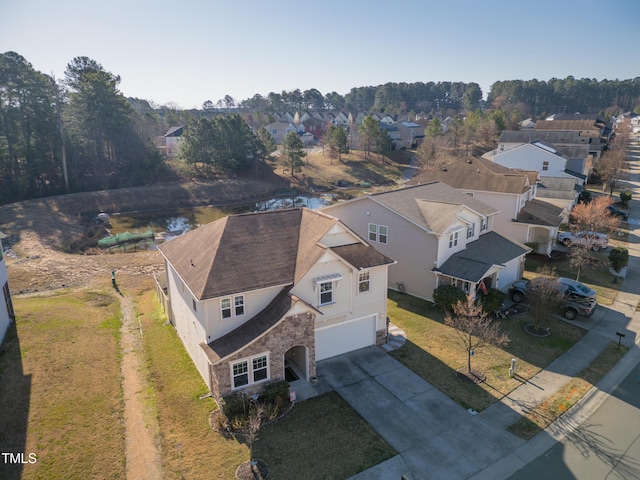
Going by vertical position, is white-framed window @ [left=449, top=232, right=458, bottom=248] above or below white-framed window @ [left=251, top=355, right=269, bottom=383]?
above

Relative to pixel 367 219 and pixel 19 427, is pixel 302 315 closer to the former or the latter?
pixel 19 427

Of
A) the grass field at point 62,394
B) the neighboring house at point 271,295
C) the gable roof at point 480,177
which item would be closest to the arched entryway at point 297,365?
the neighboring house at point 271,295

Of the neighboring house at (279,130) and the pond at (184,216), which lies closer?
the pond at (184,216)

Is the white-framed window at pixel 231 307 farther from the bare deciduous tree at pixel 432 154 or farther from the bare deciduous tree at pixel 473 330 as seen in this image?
the bare deciduous tree at pixel 432 154

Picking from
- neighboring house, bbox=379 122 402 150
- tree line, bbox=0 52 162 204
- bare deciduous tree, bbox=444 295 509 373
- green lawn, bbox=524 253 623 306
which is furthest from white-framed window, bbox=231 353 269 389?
neighboring house, bbox=379 122 402 150

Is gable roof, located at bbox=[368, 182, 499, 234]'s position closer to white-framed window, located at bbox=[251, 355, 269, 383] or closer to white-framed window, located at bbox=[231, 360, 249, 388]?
white-framed window, located at bbox=[251, 355, 269, 383]

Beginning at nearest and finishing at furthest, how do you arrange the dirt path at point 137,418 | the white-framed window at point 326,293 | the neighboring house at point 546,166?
1. the dirt path at point 137,418
2. the white-framed window at point 326,293
3. the neighboring house at point 546,166

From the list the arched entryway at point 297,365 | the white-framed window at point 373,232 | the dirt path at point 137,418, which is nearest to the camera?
the dirt path at point 137,418
